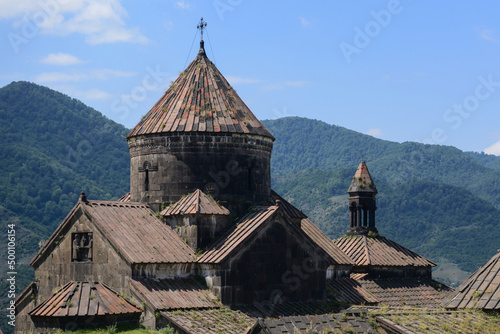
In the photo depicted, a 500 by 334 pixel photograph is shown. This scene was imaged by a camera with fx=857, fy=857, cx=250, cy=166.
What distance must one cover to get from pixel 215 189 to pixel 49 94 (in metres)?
124

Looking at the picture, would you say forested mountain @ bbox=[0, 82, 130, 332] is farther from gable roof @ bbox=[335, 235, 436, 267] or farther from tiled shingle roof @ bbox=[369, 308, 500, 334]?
tiled shingle roof @ bbox=[369, 308, 500, 334]

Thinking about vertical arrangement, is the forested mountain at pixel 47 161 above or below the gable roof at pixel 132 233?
above

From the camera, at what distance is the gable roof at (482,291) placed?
2472 cm

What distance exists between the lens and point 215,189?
31.4 meters

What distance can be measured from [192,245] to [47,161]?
84.5 m

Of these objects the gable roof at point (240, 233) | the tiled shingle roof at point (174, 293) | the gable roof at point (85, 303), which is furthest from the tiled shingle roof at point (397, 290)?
the gable roof at point (85, 303)

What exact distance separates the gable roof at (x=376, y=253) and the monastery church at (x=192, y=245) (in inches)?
200

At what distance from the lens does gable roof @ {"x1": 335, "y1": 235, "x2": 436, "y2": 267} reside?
39625 millimetres

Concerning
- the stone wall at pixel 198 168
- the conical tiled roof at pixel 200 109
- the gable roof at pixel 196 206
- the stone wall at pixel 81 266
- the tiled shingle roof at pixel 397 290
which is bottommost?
the tiled shingle roof at pixel 397 290

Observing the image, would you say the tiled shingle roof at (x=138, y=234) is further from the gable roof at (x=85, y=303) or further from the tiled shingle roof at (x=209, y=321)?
the tiled shingle roof at (x=209, y=321)

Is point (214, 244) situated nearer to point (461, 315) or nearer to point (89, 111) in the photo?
point (461, 315)

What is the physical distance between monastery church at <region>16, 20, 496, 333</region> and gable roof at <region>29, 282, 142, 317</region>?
0.04 metres

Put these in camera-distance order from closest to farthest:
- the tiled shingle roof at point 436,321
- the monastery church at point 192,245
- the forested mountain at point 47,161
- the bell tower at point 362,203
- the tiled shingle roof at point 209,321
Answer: the tiled shingle roof at point 436,321, the tiled shingle roof at point 209,321, the monastery church at point 192,245, the bell tower at point 362,203, the forested mountain at point 47,161

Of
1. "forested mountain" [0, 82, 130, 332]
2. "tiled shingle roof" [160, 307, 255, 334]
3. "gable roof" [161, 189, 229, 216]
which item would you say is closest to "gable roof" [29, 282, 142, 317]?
"tiled shingle roof" [160, 307, 255, 334]
